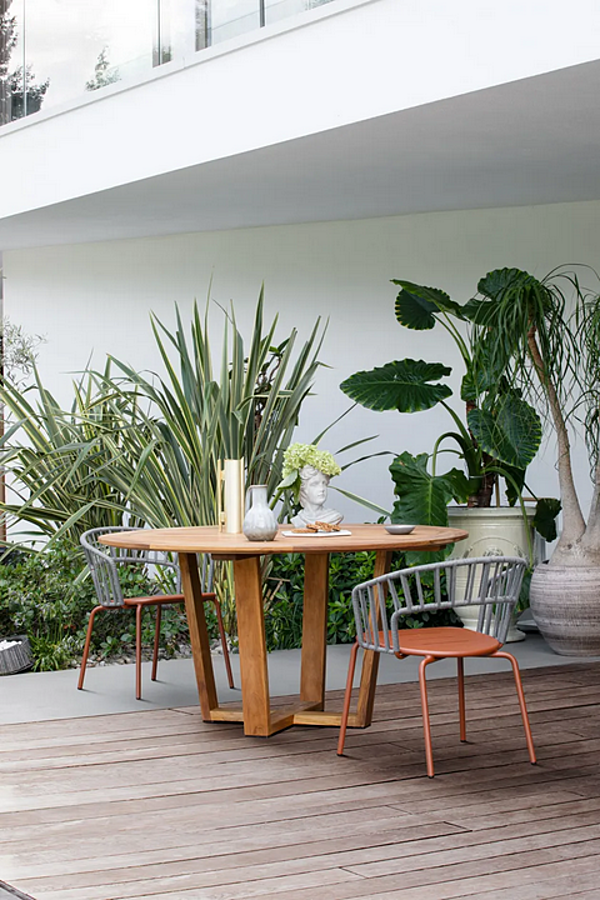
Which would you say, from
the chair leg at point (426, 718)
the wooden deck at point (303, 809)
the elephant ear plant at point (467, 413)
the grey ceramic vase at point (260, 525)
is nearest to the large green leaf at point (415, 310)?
the elephant ear plant at point (467, 413)

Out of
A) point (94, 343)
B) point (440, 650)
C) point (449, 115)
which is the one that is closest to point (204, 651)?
point (440, 650)

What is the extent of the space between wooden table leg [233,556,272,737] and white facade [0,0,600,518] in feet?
6.85

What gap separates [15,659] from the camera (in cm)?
A: 516

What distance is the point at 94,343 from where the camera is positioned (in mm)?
8375

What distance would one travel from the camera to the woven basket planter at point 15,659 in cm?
514

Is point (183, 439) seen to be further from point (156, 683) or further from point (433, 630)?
point (433, 630)

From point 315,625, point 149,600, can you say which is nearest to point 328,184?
point 149,600

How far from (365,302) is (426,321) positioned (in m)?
1.14

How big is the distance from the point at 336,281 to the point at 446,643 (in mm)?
4251

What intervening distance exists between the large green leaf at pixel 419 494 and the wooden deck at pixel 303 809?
1.26 meters

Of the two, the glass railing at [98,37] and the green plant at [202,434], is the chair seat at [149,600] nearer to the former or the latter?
the green plant at [202,434]

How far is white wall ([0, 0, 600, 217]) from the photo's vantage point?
4320 mm

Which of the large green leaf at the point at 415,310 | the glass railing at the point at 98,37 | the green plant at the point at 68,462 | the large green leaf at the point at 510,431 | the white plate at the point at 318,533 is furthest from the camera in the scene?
the large green leaf at the point at 415,310

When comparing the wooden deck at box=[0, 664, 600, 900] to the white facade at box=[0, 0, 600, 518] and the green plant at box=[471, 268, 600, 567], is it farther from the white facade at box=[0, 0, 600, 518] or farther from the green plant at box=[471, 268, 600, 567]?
the white facade at box=[0, 0, 600, 518]
